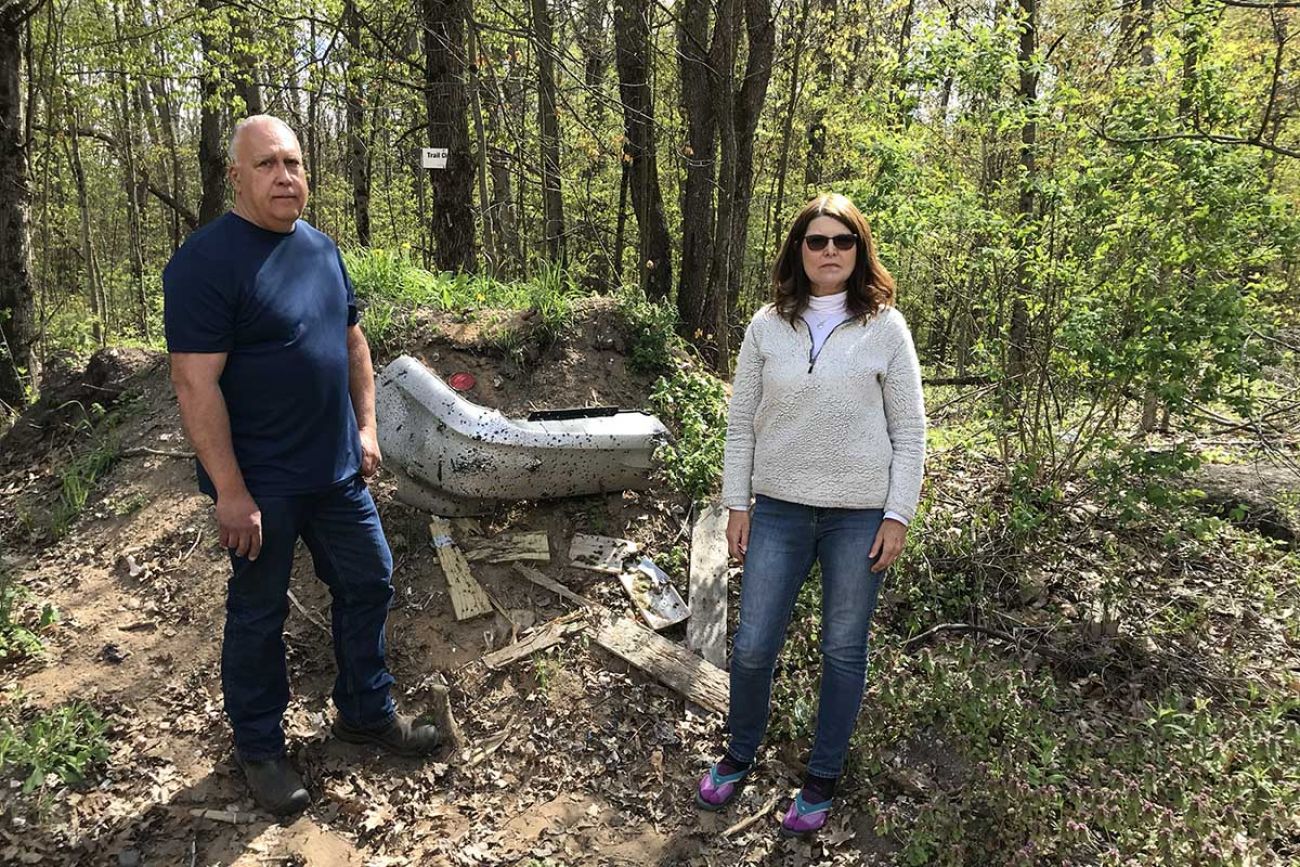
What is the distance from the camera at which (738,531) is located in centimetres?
277

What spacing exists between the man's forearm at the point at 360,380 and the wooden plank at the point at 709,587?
6.29ft

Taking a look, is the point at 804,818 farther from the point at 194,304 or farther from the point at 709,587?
the point at 194,304

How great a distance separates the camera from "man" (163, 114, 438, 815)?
2406mm

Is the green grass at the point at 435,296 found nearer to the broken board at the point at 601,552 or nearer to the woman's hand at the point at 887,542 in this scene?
the broken board at the point at 601,552

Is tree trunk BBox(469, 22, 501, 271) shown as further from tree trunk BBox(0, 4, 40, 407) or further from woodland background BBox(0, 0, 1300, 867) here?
tree trunk BBox(0, 4, 40, 407)

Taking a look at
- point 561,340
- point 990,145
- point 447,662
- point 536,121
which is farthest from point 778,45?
point 447,662

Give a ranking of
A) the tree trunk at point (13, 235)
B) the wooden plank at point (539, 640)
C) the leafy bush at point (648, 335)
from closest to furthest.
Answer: the wooden plank at point (539, 640) → the leafy bush at point (648, 335) → the tree trunk at point (13, 235)

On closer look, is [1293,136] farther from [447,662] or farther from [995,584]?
[447,662]

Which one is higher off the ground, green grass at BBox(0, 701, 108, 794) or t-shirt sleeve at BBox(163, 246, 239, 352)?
t-shirt sleeve at BBox(163, 246, 239, 352)

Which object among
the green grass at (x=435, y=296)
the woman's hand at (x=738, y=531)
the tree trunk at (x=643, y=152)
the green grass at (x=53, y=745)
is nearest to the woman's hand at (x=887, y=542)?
the woman's hand at (x=738, y=531)

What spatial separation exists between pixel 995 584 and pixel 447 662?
299 cm

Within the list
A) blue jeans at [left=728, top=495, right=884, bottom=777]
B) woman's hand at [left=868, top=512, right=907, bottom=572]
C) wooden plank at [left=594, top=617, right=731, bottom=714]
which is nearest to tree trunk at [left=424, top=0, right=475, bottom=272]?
wooden plank at [left=594, top=617, right=731, bottom=714]

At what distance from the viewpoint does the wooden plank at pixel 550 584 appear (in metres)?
4.00

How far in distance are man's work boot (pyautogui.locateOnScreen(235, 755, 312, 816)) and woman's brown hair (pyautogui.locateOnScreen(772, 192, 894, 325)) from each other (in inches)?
96.8
